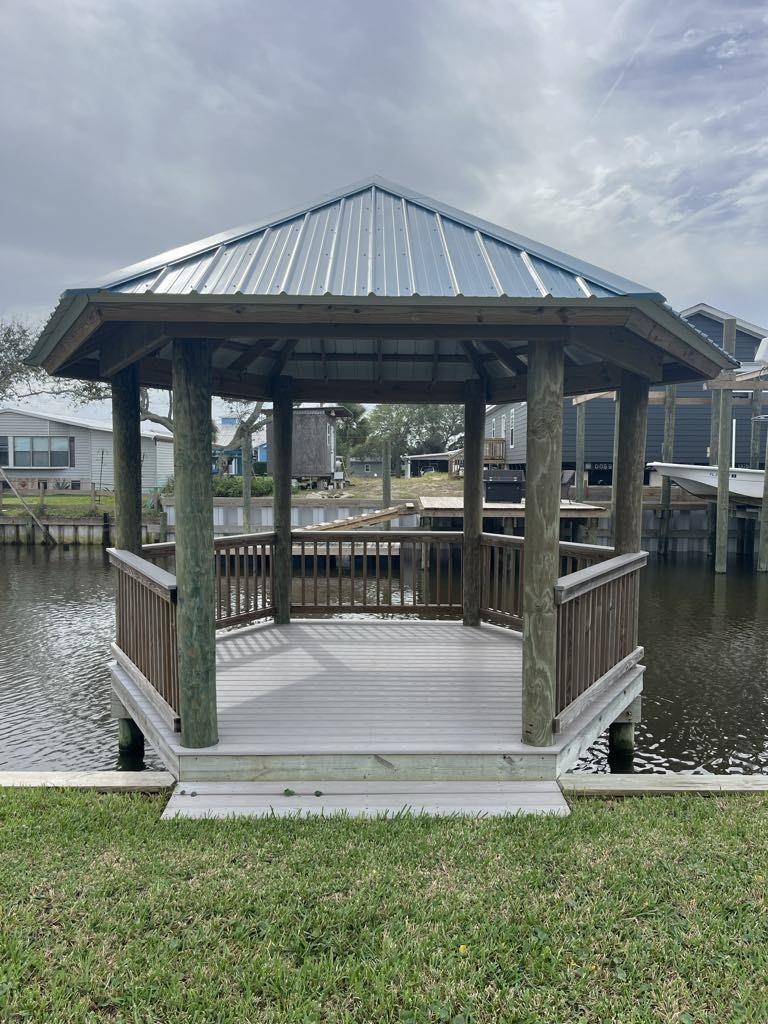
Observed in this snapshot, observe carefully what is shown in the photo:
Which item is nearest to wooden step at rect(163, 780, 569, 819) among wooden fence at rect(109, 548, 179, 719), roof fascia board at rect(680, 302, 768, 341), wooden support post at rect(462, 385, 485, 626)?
wooden fence at rect(109, 548, 179, 719)

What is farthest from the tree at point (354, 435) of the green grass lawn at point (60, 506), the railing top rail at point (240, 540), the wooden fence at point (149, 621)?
the wooden fence at point (149, 621)

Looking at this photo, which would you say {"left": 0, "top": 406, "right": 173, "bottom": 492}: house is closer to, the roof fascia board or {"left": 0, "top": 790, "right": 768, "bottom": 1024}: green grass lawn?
the roof fascia board

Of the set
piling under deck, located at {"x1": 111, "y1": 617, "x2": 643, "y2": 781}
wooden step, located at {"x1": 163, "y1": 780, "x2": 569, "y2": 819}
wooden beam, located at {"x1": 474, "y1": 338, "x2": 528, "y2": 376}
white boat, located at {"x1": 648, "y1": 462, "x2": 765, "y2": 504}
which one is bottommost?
wooden step, located at {"x1": 163, "y1": 780, "x2": 569, "y2": 819}

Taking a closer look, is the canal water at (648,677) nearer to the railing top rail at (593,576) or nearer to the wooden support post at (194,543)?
the railing top rail at (593,576)

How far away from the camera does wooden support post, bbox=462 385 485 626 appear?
23.8 feet

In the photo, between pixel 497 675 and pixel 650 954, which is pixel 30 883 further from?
pixel 497 675

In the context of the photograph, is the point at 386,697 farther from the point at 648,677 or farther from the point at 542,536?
the point at 648,677

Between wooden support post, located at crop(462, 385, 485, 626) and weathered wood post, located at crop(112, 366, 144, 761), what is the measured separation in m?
3.63

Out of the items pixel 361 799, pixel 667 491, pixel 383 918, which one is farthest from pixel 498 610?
pixel 667 491

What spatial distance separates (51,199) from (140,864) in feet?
80.9

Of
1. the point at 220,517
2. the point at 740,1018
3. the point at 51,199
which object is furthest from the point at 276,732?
the point at 51,199

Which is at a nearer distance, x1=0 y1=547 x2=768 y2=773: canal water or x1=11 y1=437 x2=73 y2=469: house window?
x1=0 y1=547 x2=768 y2=773: canal water

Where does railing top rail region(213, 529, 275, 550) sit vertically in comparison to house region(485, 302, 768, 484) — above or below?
below

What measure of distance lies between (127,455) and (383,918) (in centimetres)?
419
